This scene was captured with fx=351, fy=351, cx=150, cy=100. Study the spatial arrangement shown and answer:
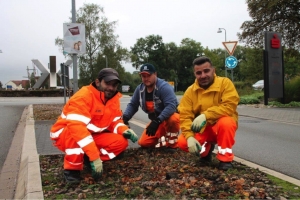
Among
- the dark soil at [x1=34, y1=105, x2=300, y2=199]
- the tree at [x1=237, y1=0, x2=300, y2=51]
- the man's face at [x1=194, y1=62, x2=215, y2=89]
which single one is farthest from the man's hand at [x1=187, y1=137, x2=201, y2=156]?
the tree at [x1=237, y1=0, x2=300, y2=51]

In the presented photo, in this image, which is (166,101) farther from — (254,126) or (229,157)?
(254,126)

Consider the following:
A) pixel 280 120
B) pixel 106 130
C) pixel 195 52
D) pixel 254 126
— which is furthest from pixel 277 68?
pixel 195 52

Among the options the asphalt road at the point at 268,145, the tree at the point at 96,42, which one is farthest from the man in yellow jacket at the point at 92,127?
the tree at the point at 96,42

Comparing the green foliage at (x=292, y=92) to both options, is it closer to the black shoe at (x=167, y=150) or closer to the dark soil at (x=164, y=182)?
the black shoe at (x=167, y=150)

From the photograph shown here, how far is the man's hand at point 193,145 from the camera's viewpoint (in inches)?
162

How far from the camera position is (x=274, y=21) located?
21.6 m

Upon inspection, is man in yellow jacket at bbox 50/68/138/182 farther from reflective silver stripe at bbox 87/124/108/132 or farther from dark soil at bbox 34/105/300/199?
dark soil at bbox 34/105/300/199

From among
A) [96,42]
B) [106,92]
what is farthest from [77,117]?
[96,42]

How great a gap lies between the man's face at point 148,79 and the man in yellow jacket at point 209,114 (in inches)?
32.5

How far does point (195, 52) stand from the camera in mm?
80875

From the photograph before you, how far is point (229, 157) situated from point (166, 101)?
1.42 meters

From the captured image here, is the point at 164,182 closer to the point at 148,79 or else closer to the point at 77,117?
the point at 77,117

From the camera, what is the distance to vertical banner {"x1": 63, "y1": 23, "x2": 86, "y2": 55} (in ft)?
43.7

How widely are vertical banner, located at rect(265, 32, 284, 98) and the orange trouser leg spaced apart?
1328cm
